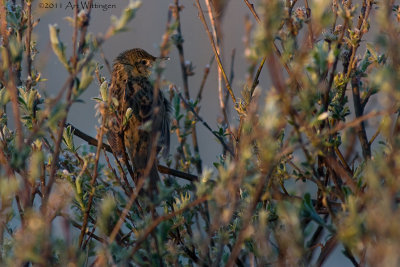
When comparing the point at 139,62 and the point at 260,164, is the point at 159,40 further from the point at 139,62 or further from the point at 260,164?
the point at 260,164

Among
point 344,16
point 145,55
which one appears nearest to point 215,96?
point 145,55

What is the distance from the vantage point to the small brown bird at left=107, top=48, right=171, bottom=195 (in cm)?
405

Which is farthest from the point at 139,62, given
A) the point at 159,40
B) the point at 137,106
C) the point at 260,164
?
the point at 260,164

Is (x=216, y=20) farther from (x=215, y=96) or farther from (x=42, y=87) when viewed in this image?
(x=215, y=96)

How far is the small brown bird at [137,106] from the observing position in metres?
4.05

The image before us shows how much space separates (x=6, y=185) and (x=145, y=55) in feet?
12.9

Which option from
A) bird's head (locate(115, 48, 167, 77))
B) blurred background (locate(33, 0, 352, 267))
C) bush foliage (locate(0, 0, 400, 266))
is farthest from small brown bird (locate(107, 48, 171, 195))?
bush foliage (locate(0, 0, 400, 266))

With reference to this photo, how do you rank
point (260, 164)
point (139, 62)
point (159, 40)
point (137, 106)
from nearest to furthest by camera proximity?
point (260, 164) < point (137, 106) < point (139, 62) < point (159, 40)

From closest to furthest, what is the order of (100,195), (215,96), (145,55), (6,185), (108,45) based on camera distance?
→ (6,185) < (100,195) < (145,55) < (215,96) < (108,45)

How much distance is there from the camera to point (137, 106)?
4574 millimetres

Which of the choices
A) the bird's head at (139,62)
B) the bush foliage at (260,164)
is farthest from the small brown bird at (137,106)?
the bush foliage at (260,164)

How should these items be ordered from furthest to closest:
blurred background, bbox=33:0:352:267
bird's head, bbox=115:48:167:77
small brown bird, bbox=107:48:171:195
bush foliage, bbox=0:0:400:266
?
1. blurred background, bbox=33:0:352:267
2. bird's head, bbox=115:48:167:77
3. small brown bird, bbox=107:48:171:195
4. bush foliage, bbox=0:0:400:266

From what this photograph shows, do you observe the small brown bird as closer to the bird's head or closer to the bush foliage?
the bird's head

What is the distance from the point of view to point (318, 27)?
5.26 ft
